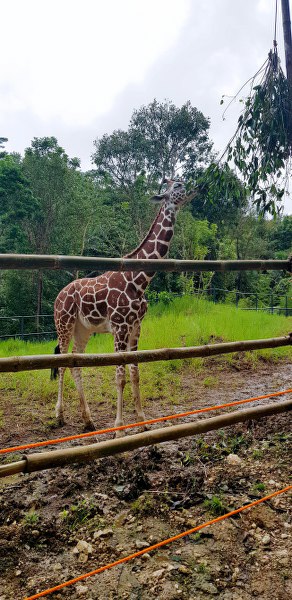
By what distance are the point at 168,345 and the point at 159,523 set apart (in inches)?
183

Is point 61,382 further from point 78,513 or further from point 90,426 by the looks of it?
point 78,513

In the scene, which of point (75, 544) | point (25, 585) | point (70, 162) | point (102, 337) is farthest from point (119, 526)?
point (70, 162)

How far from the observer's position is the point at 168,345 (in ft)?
22.2

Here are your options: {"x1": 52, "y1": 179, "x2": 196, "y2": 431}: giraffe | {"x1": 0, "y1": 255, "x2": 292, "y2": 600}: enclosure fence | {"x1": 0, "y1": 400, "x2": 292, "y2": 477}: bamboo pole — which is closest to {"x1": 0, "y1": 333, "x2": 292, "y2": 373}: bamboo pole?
{"x1": 0, "y1": 255, "x2": 292, "y2": 600}: enclosure fence

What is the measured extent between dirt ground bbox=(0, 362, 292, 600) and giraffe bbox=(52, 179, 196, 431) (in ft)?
2.97

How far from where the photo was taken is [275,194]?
4082mm

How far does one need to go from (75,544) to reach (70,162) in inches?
659

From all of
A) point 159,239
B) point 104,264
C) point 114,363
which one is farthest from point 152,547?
point 159,239

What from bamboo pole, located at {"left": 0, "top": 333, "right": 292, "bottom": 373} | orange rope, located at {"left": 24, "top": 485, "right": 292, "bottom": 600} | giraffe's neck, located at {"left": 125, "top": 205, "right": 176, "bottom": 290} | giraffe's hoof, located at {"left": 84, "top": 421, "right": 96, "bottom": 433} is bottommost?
giraffe's hoof, located at {"left": 84, "top": 421, "right": 96, "bottom": 433}

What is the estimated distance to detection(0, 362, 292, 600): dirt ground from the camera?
68.4 inches

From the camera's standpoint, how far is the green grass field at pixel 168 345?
4902mm

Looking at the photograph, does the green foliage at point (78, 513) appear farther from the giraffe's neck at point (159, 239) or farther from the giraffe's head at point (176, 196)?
the giraffe's head at point (176, 196)

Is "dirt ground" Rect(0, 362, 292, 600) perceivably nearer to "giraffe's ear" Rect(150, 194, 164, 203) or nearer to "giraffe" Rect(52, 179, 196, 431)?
"giraffe" Rect(52, 179, 196, 431)

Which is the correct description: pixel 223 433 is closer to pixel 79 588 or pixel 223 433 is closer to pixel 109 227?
pixel 79 588
